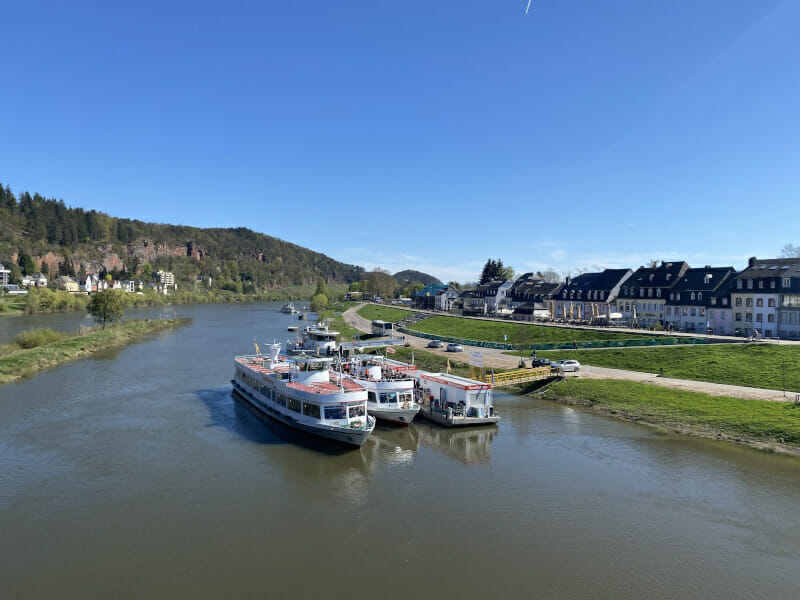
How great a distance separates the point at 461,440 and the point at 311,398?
425 inches

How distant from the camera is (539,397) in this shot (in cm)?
4528

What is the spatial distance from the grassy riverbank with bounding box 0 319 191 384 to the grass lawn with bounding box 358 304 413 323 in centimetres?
5141

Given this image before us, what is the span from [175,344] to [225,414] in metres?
47.8

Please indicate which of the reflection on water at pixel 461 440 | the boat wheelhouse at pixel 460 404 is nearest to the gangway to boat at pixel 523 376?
the boat wheelhouse at pixel 460 404

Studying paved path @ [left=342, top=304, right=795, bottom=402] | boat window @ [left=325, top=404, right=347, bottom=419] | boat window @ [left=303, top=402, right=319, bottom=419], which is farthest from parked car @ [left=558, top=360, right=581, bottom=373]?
boat window @ [left=303, top=402, right=319, bottom=419]

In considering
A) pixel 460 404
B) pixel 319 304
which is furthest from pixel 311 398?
pixel 319 304

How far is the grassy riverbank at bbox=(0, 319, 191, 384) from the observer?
53156mm

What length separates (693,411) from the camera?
117 ft

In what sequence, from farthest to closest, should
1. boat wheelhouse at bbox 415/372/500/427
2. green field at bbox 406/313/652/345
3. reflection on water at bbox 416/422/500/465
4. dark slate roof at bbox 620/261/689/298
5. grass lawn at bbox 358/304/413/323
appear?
grass lawn at bbox 358/304/413/323
dark slate roof at bbox 620/261/689/298
green field at bbox 406/313/652/345
boat wheelhouse at bbox 415/372/500/427
reflection on water at bbox 416/422/500/465

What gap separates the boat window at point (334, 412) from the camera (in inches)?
1256

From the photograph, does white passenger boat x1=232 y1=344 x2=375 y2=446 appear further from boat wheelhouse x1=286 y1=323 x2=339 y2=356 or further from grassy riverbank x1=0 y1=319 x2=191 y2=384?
grassy riverbank x1=0 y1=319 x2=191 y2=384

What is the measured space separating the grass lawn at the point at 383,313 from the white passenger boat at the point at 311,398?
76.3 metres

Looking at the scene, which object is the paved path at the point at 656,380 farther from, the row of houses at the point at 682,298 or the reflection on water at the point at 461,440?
the row of houses at the point at 682,298

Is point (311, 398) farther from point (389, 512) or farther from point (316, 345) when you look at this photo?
point (316, 345)
